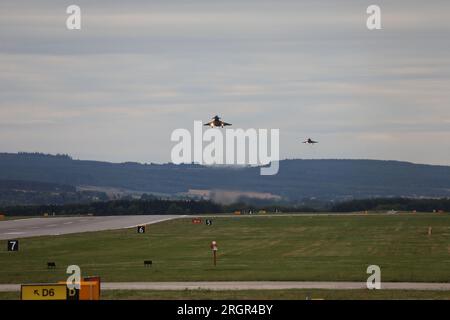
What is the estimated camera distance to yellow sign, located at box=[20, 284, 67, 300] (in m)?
39.4

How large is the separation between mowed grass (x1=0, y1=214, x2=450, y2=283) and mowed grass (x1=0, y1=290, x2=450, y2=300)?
6783 millimetres

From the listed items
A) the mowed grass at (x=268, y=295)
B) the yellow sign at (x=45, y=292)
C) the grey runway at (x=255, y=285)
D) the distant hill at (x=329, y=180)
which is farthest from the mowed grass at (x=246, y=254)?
the distant hill at (x=329, y=180)

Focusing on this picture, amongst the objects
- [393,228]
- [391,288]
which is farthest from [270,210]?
[391,288]

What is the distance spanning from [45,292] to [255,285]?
48.0 ft

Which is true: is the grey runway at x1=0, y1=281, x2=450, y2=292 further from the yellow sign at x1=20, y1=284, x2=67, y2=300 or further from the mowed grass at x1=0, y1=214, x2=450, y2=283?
the yellow sign at x1=20, y1=284, x2=67, y2=300

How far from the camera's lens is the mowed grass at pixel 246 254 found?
58.3 metres

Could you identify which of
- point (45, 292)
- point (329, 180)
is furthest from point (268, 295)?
Result: point (329, 180)

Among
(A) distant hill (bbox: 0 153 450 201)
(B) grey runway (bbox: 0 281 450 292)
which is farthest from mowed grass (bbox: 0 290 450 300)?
(A) distant hill (bbox: 0 153 450 201)

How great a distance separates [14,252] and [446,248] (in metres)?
30.4

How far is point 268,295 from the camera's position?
46.6m

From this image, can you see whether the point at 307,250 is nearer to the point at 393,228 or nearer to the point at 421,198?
the point at 393,228

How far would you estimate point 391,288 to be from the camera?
50.1m

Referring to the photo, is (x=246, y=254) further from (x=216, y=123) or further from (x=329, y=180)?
(x=329, y=180)
